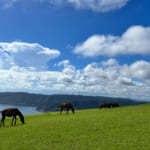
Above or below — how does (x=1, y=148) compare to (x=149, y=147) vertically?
below

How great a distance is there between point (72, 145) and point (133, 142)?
3.91 metres

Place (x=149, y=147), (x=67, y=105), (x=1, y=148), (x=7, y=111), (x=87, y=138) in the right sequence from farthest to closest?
(x=67, y=105) < (x=7, y=111) < (x=87, y=138) < (x=1, y=148) < (x=149, y=147)

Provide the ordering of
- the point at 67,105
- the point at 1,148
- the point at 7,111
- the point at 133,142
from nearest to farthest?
the point at 133,142
the point at 1,148
the point at 7,111
the point at 67,105

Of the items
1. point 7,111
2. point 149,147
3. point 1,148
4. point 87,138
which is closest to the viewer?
point 149,147

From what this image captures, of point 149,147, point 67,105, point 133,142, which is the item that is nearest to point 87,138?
point 133,142

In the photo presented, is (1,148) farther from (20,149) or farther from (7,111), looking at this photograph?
(7,111)

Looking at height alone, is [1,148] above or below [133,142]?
below

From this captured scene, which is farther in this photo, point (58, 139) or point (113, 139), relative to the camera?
point (58, 139)

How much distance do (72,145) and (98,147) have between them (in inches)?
67.3

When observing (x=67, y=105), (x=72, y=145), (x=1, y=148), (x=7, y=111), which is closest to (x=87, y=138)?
(x=72, y=145)

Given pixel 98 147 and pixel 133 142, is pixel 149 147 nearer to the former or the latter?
pixel 133 142

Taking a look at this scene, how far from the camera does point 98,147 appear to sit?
9.18 m

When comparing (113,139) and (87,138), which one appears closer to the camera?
(113,139)

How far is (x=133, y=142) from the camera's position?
31.9 feet
